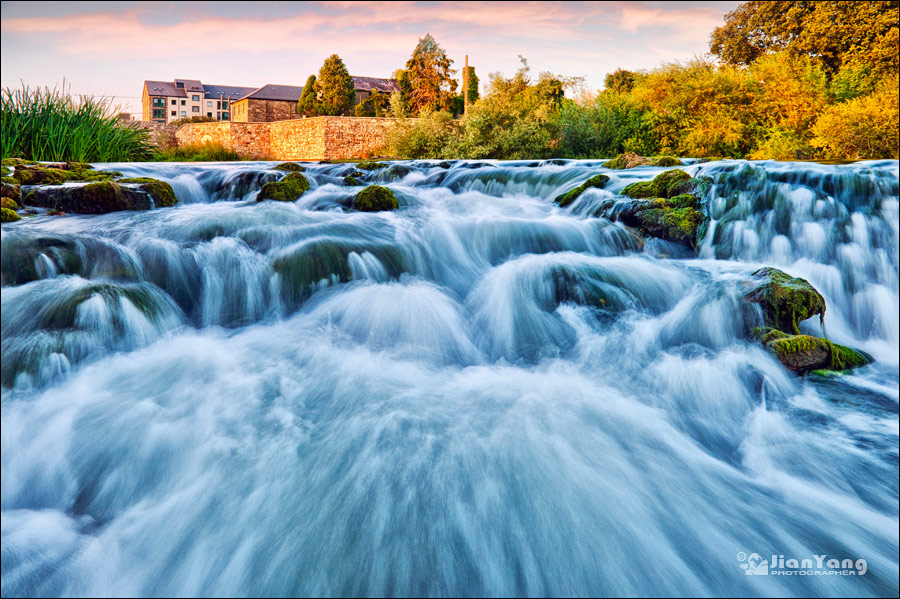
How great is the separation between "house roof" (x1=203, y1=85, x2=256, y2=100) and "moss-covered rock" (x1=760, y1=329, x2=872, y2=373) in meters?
75.3

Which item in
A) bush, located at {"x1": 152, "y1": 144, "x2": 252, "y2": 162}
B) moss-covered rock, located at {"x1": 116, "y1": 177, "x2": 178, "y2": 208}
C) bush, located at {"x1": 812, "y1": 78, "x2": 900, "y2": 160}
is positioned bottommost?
moss-covered rock, located at {"x1": 116, "y1": 177, "x2": 178, "y2": 208}

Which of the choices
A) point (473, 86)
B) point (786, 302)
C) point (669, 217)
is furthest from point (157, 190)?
point (473, 86)

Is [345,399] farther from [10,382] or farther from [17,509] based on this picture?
[10,382]

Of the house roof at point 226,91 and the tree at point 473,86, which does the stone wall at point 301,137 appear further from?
the house roof at point 226,91

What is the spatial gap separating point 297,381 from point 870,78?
20069 millimetres

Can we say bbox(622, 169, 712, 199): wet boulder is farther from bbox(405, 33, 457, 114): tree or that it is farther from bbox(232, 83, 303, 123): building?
bbox(232, 83, 303, 123): building

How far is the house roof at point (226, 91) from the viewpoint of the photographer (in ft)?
225

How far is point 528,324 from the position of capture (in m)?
4.77

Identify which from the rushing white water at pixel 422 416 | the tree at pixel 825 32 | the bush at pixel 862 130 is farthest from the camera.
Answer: the tree at pixel 825 32

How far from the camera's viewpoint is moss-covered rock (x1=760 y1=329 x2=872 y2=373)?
153 inches

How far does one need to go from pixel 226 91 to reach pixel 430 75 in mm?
49346

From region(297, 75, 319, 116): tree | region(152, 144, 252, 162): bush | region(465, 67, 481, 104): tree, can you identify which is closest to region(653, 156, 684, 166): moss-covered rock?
region(152, 144, 252, 162): bush

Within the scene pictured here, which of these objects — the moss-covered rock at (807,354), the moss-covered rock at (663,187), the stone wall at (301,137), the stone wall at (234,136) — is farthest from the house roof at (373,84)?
the moss-covered rock at (807,354)

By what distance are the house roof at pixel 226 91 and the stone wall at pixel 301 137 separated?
44.4 meters
